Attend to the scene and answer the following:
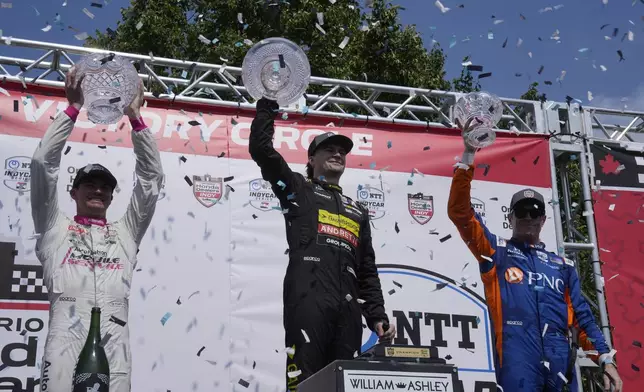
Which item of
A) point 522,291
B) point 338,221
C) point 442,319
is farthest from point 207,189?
point 522,291

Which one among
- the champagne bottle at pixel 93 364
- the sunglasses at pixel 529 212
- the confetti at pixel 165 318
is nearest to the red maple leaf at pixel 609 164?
the sunglasses at pixel 529 212

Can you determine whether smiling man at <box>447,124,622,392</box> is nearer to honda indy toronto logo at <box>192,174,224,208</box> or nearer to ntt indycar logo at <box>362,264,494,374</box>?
ntt indycar logo at <box>362,264,494,374</box>

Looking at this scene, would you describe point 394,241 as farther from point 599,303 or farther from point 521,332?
point 521,332

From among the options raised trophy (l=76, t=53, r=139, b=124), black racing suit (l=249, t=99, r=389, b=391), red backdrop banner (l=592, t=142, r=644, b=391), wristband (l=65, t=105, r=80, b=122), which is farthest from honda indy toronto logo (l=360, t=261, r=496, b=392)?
wristband (l=65, t=105, r=80, b=122)

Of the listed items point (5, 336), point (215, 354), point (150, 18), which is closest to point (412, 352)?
point (215, 354)

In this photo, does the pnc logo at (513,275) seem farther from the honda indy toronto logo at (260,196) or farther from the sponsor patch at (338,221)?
the honda indy toronto logo at (260,196)

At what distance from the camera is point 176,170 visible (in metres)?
5.78

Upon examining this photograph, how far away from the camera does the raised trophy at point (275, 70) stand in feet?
12.0

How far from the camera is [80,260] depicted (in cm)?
362

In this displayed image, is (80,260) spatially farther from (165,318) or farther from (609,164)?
(609,164)

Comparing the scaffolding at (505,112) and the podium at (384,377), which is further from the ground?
the scaffolding at (505,112)

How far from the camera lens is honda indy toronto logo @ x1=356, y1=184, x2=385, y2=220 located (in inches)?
243

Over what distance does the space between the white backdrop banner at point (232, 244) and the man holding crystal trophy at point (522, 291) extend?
6.11 feet

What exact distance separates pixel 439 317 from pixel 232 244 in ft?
5.51
